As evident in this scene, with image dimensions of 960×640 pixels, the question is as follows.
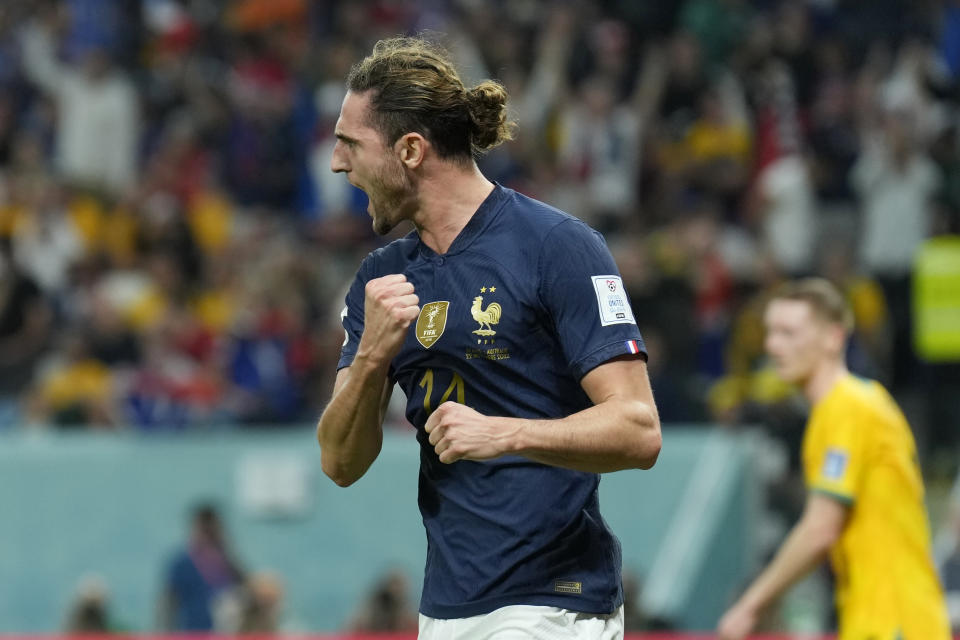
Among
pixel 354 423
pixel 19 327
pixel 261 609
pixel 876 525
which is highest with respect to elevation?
pixel 354 423

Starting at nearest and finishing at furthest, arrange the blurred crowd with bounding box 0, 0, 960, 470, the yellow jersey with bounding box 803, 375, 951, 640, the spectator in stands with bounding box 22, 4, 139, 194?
the yellow jersey with bounding box 803, 375, 951, 640, the blurred crowd with bounding box 0, 0, 960, 470, the spectator in stands with bounding box 22, 4, 139, 194

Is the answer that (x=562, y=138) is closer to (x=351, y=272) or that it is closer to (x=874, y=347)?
(x=351, y=272)

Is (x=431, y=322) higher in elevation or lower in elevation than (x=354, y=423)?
higher

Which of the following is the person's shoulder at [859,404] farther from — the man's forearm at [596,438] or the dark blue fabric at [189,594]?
the dark blue fabric at [189,594]

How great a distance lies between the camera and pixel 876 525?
504 centimetres

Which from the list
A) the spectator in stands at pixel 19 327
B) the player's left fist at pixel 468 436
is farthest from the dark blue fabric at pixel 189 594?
the player's left fist at pixel 468 436

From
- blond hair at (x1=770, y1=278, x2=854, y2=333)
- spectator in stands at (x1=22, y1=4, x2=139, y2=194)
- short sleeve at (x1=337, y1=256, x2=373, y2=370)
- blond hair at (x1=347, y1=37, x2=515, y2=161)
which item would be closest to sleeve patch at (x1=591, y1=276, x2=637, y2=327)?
blond hair at (x1=347, y1=37, x2=515, y2=161)

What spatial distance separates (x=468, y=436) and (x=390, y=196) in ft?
2.26

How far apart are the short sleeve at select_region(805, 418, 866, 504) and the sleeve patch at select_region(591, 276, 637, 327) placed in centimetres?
183

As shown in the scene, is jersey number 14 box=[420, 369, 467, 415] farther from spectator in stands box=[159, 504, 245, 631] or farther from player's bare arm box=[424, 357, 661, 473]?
spectator in stands box=[159, 504, 245, 631]

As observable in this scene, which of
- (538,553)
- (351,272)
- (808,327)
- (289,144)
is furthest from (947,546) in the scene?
(289,144)

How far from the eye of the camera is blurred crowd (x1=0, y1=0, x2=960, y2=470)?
11141 millimetres

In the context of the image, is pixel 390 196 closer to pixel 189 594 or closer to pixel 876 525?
pixel 876 525

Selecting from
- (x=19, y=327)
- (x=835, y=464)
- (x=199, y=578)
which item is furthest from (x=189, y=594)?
(x=835, y=464)
